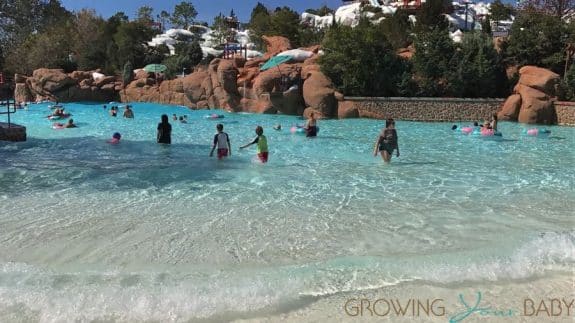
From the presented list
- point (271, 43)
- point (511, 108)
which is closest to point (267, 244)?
point (511, 108)

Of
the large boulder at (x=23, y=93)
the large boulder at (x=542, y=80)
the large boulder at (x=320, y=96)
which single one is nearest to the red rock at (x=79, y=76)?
the large boulder at (x=23, y=93)

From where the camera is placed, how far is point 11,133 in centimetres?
1511

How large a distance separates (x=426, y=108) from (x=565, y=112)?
6508mm

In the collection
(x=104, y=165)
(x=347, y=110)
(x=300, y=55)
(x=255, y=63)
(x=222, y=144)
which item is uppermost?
(x=300, y=55)

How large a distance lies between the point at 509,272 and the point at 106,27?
162 feet

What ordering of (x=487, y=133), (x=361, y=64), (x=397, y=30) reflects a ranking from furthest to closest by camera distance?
(x=397, y=30), (x=361, y=64), (x=487, y=133)

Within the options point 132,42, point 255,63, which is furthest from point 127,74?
point 255,63

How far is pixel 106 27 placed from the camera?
46.9 m

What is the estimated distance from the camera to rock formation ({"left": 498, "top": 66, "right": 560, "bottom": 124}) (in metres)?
22.4

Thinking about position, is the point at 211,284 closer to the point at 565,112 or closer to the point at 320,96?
the point at 320,96

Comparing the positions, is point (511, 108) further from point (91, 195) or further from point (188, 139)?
point (91, 195)

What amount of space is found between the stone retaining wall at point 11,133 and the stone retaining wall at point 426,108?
1567 centimetres

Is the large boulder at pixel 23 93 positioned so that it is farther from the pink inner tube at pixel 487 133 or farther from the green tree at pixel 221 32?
the pink inner tube at pixel 487 133

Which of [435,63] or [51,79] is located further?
[51,79]
